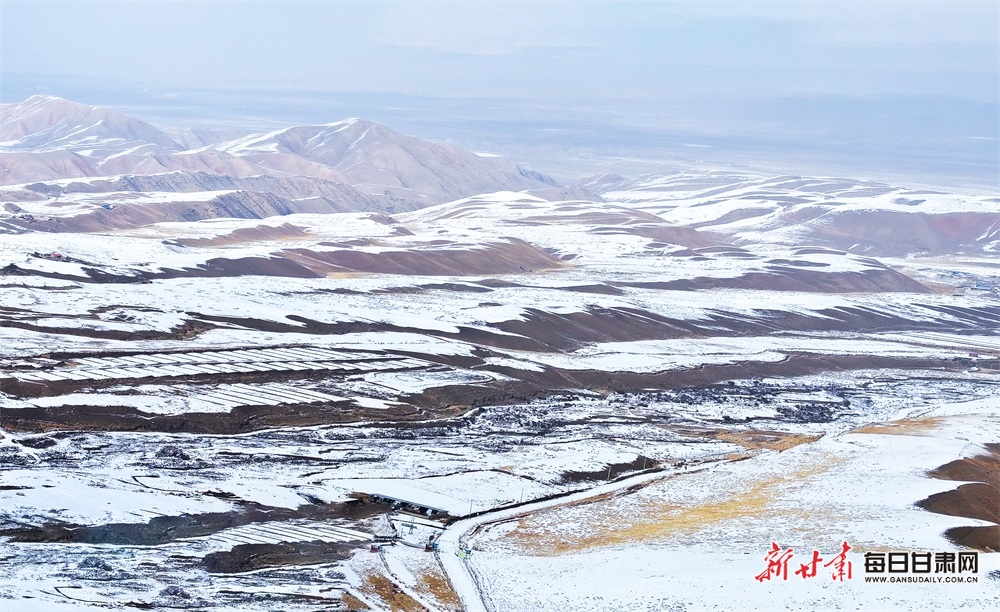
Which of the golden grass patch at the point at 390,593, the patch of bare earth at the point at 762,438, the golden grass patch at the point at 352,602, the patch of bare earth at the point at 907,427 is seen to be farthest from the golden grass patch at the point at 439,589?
the patch of bare earth at the point at 907,427

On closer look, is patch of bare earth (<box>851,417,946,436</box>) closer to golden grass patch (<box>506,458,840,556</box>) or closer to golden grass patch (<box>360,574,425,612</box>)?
golden grass patch (<box>506,458,840,556</box>)

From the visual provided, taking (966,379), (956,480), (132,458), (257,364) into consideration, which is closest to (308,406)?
(257,364)

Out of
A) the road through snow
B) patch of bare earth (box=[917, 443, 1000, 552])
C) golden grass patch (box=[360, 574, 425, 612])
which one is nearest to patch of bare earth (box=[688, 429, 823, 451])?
the road through snow

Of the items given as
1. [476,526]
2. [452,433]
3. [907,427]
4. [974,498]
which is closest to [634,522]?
[476,526]

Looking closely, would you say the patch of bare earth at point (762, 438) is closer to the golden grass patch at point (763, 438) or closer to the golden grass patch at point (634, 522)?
the golden grass patch at point (763, 438)

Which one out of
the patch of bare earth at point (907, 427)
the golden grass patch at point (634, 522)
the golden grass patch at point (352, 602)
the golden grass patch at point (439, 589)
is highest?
the golden grass patch at point (352, 602)

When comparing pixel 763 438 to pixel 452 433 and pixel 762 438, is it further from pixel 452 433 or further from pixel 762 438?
pixel 452 433

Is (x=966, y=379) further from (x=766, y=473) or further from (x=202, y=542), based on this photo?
(x=202, y=542)

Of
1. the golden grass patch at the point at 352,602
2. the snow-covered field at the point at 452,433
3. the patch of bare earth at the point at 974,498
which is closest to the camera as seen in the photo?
the golden grass patch at the point at 352,602

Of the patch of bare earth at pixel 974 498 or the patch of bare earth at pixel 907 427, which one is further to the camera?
the patch of bare earth at pixel 907 427

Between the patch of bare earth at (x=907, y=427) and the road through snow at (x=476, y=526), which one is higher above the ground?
the road through snow at (x=476, y=526)

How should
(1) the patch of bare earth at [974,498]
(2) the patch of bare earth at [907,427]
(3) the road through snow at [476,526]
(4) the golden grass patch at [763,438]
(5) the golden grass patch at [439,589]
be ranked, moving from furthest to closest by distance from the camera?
1. (2) the patch of bare earth at [907,427]
2. (4) the golden grass patch at [763,438]
3. (1) the patch of bare earth at [974,498]
4. (3) the road through snow at [476,526]
5. (5) the golden grass patch at [439,589]
